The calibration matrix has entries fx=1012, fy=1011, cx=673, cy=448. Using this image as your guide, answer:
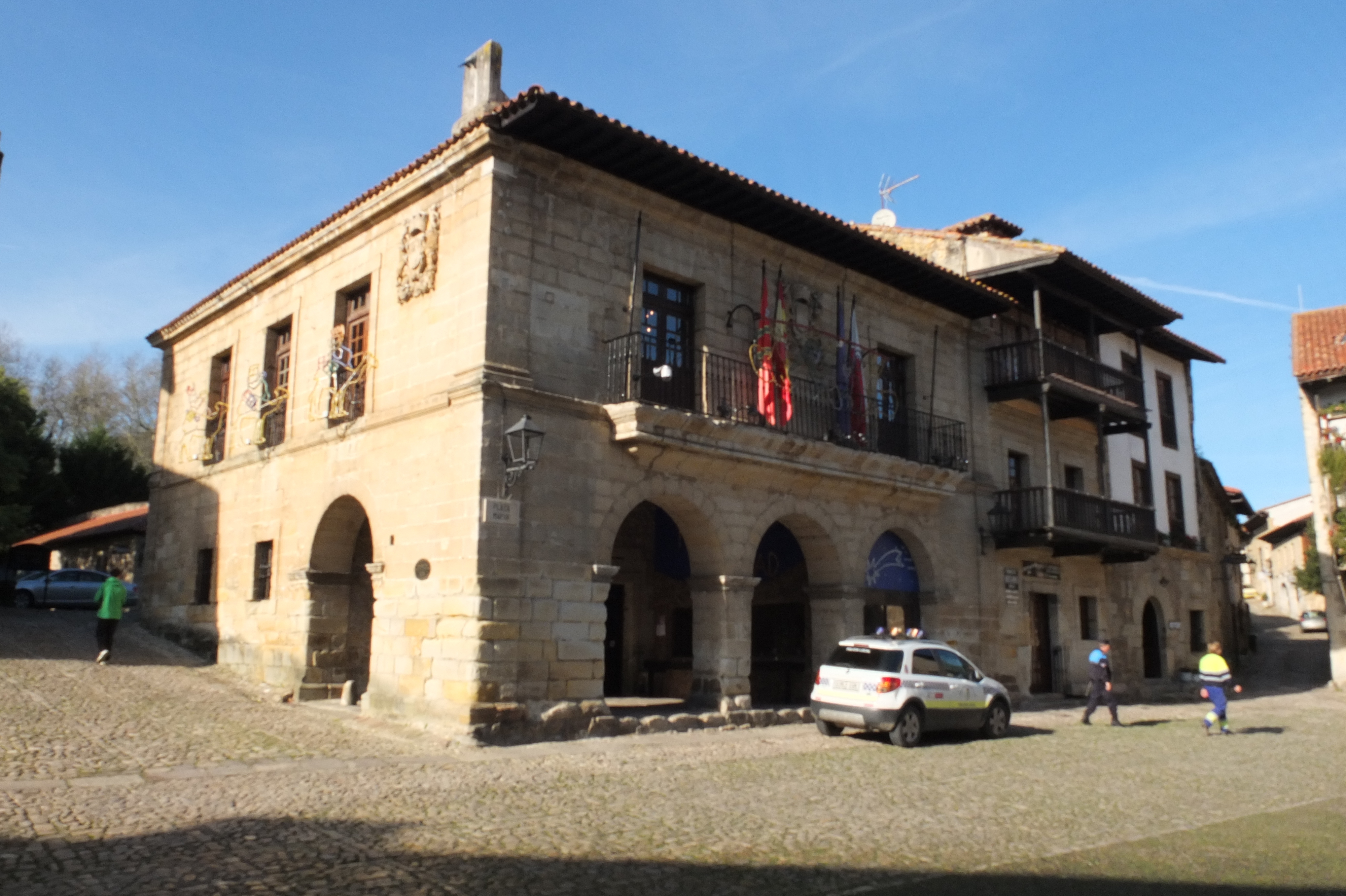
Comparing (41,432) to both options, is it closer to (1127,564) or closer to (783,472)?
(783,472)

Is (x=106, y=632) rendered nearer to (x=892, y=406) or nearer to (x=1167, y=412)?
(x=892, y=406)

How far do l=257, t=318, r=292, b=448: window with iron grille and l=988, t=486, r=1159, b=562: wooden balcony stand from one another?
41.0 ft

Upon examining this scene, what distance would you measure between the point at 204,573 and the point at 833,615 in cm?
1094

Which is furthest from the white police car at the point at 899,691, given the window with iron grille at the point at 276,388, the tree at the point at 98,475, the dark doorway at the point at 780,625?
the tree at the point at 98,475

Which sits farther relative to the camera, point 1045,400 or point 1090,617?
point 1090,617

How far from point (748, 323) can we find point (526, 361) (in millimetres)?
4008

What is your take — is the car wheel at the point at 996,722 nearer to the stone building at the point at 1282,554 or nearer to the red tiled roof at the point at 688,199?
the red tiled roof at the point at 688,199

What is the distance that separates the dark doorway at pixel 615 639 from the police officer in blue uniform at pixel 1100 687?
7408 millimetres

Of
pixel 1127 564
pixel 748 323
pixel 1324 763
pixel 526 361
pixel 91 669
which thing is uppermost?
pixel 748 323

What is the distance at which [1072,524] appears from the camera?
19.0 metres

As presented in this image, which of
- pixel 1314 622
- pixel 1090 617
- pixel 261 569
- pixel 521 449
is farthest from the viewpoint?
pixel 1314 622

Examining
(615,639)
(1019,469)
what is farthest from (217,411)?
(1019,469)

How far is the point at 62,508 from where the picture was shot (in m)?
30.6

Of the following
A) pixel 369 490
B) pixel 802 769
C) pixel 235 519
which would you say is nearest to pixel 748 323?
pixel 369 490
